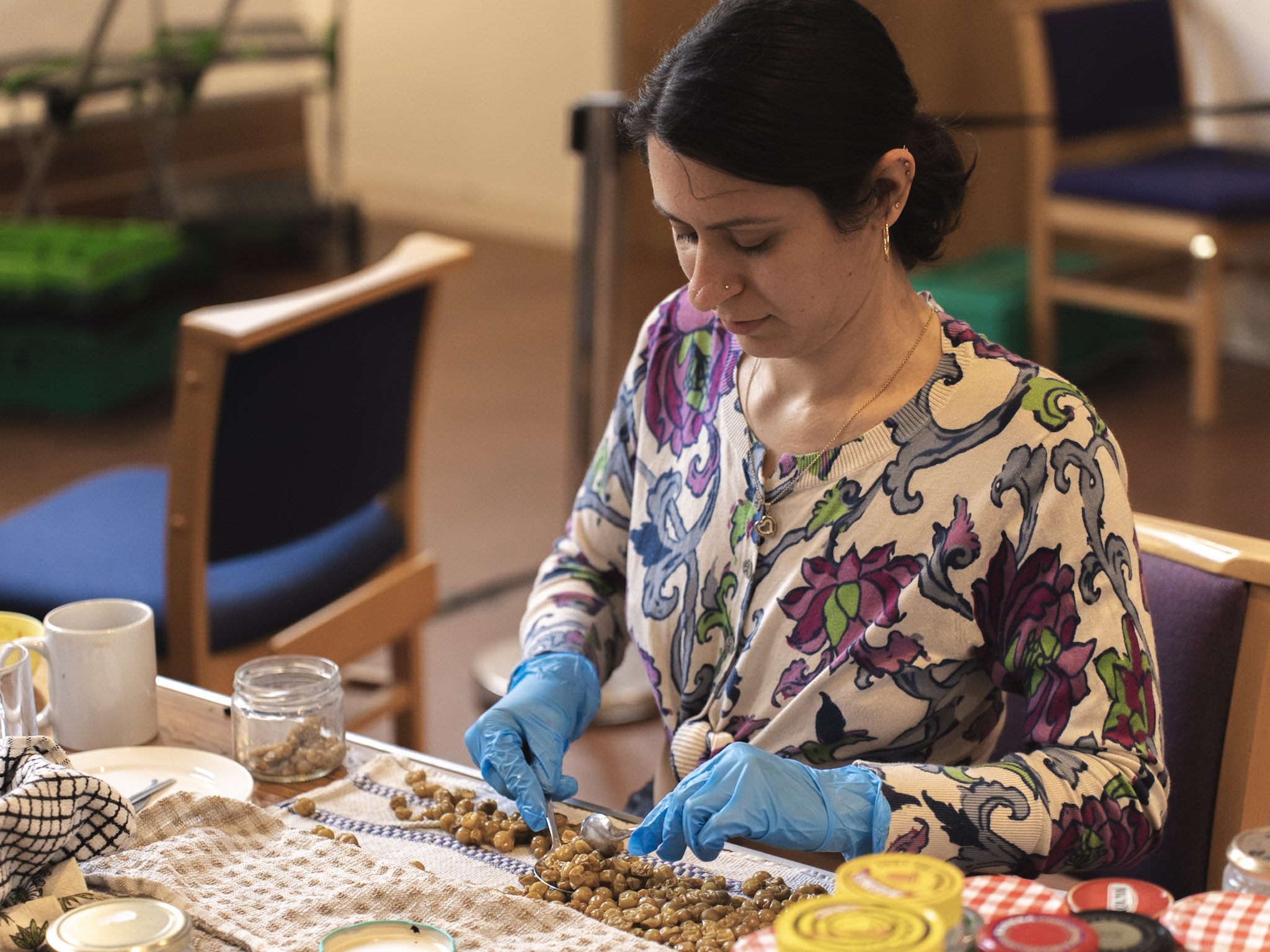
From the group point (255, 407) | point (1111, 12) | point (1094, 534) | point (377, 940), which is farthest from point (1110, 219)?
point (377, 940)

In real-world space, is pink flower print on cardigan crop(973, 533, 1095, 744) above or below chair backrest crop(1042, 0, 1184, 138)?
below

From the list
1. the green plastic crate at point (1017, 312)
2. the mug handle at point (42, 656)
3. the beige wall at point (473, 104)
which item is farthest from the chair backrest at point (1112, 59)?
the mug handle at point (42, 656)

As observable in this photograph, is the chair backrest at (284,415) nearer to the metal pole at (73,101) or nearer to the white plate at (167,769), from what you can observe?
the white plate at (167,769)

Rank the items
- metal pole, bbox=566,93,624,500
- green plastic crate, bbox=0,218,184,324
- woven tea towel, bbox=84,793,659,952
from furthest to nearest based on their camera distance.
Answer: green plastic crate, bbox=0,218,184,324, metal pole, bbox=566,93,624,500, woven tea towel, bbox=84,793,659,952

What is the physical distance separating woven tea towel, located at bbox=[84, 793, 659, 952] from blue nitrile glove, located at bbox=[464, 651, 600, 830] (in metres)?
0.13

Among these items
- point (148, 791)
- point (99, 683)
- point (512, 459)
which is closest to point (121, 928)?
point (148, 791)

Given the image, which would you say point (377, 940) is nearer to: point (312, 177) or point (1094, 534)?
point (1094, 534)

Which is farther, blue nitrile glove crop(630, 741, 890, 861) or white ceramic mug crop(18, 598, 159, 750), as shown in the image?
white ceramic mug crop(18, 598, 159, 750)

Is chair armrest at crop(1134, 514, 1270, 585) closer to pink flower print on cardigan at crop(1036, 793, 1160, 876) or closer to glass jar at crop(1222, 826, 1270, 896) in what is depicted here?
pink flower print on cardigan at crop(1036, 793, 1160, 876)

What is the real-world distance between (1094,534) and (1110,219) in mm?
3154

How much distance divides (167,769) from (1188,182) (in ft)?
11.0

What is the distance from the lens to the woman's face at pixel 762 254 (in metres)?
1.07

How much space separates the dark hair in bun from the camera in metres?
1.03

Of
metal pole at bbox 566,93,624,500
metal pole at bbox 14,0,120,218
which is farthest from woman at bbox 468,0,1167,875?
metal pole at bbox 14,0,120,218
